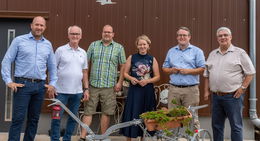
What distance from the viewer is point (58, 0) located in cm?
536

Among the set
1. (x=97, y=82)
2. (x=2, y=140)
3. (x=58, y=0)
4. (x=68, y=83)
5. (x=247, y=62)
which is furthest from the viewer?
(x=58, y=0)

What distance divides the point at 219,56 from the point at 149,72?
1.03 m

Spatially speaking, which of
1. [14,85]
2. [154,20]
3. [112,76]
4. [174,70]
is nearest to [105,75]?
[112,76]

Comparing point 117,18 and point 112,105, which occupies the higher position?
point 117,18

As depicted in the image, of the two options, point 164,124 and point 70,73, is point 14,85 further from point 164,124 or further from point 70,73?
point 164,124

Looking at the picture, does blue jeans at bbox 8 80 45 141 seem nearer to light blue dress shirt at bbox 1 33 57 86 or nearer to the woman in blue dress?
light blue dress shirt at bbox 1 33 57 86

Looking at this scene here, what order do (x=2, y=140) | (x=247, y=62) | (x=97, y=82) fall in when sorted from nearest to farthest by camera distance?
(x=247, y=62) → (x=97, y=82) → (x=2, y=140)

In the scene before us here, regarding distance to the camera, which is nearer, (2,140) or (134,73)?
(134,73)

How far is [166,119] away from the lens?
113 inches

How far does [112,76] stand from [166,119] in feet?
5.92

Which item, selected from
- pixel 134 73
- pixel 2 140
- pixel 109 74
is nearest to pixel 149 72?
A: pixel 134 73

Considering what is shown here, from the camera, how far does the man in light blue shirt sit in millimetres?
3670

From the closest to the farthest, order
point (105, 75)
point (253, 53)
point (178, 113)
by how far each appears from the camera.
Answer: point (178, 113) < point (105, 75) < point (253, 53)

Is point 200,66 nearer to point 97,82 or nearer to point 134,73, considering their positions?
point 134,73
